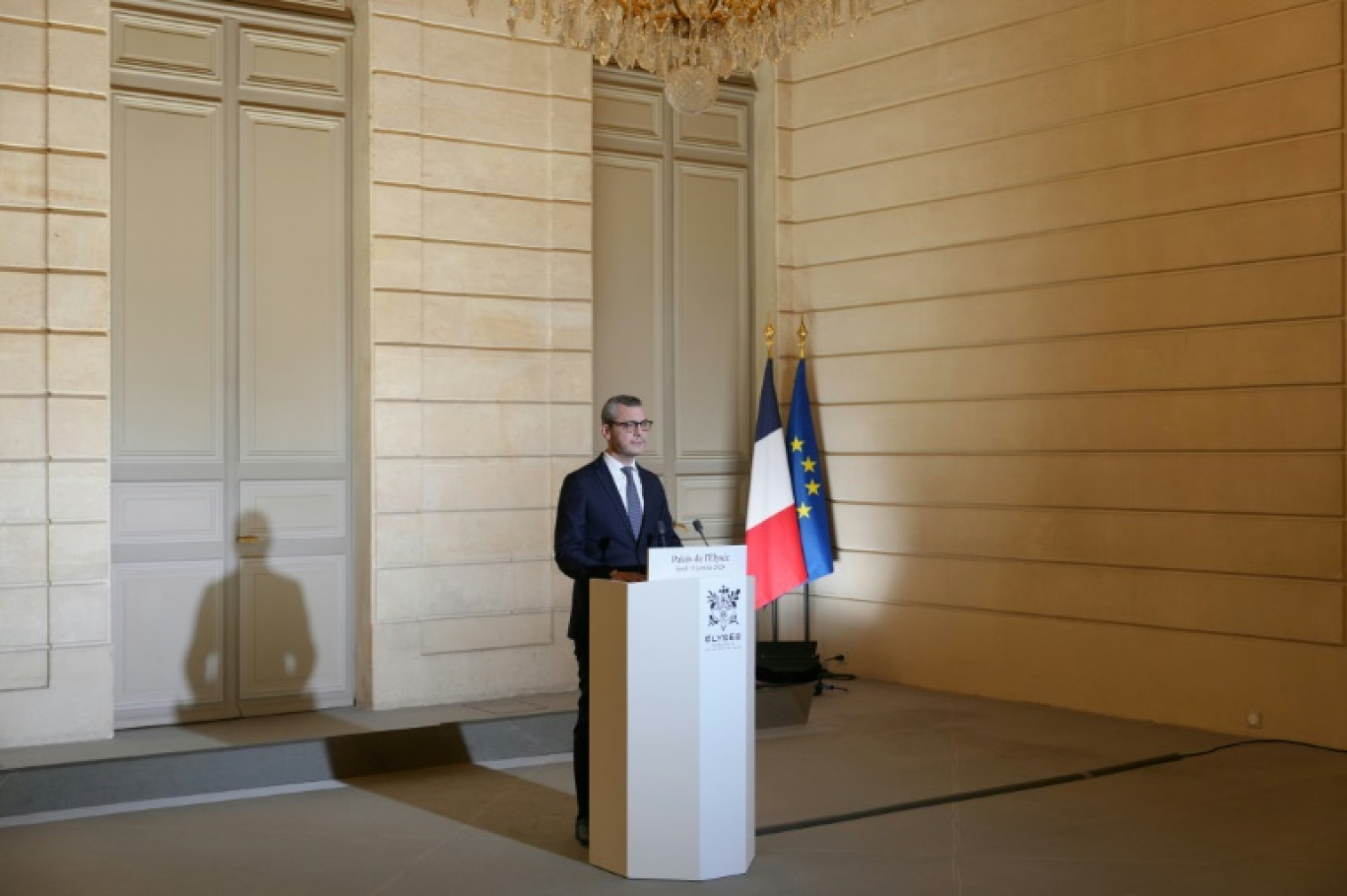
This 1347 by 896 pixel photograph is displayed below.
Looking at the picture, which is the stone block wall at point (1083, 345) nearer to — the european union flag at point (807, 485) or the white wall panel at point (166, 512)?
the european union flag at point (807, 485)

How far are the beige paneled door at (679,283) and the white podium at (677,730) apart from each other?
12.1ft

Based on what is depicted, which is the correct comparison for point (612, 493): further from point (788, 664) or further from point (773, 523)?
point (773, 523)

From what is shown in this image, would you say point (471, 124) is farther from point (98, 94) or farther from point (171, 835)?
point (171, 835)

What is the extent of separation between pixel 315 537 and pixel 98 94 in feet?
7.08

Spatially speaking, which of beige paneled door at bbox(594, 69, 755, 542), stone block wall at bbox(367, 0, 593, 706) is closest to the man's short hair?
stone block wall at bbox(367, 0, 593, 706)

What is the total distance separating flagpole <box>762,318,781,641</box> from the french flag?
1.48ft

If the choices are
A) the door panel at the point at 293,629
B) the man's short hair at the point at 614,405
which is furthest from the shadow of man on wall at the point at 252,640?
the man's short hair at the point at 614,405

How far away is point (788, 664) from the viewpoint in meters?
7.69

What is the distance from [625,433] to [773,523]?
3.34 m

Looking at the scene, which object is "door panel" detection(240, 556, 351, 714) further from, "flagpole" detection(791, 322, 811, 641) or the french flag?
"flagpole" detection(791, 322, 811, 641)

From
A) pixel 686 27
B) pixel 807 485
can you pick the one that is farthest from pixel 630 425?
pixel 807 485

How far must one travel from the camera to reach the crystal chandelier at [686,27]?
18.1ft

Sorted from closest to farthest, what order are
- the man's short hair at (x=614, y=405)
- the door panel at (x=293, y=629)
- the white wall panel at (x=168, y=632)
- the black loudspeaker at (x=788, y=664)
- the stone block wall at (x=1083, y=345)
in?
the man's short hair at (x=614, y=405)
the stone block wall at (x=1083, y=345)
the white wall panel at (x=168, y=632)
the door panel at (x=293, y=629)
the black loudspeaker at (x=788, y=664)

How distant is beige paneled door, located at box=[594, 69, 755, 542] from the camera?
8.23 m
